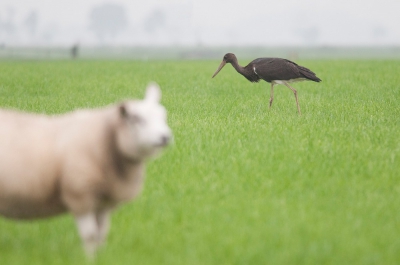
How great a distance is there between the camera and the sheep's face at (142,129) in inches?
189

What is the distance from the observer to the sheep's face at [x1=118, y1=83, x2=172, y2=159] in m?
4.79

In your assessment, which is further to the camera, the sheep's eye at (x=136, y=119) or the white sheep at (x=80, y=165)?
the white sheep at (x=80, y=165)

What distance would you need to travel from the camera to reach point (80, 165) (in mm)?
5121

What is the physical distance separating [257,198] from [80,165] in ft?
9.63

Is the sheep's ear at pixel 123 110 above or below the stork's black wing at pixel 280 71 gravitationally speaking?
above

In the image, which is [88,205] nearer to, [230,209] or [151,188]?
[230,209]

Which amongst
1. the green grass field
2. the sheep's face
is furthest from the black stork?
the sheep's face

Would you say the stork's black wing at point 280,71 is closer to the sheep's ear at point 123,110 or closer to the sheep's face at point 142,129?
the sheep's face at point 142,129

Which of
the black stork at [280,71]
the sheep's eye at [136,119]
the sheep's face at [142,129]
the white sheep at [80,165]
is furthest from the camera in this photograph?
the black stork at [280,71]

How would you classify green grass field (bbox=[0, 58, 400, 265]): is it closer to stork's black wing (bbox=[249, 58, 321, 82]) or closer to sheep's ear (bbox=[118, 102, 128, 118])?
stork's black wing (bbox=[249, 58, 321, 82])

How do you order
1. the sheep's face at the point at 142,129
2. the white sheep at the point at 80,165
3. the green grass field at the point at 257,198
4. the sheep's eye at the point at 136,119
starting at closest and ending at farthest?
the sheep's face at the point at 142,129 < the sheep's eye at the point at 136,119 < the white sheep at the point at 80,165 < the green grass field at the point at 257,198

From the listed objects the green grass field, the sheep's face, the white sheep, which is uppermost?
the sheep's face

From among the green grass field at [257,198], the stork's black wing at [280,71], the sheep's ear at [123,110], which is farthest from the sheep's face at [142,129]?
the stork's black wing at [280,71]

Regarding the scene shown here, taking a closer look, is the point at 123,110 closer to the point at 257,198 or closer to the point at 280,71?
the point at 257,198
